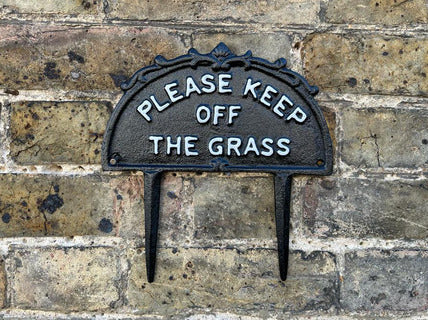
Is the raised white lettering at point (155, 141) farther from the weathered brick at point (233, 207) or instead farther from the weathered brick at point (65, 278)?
the weathered brick at point (65, 278)

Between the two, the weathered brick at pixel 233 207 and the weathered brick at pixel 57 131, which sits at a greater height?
the weathered brick at pixel 57 131

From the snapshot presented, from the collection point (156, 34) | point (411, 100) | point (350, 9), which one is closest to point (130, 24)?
point (156, 34)

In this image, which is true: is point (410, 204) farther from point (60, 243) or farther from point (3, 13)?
point (3, 13)

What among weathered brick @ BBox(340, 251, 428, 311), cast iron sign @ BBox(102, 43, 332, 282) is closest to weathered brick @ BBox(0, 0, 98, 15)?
cast iron sign @ BBox(102, 43, 332, 282)

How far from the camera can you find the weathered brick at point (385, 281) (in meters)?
0.88

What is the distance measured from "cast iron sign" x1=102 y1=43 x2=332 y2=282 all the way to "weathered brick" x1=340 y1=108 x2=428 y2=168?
69 millimetres

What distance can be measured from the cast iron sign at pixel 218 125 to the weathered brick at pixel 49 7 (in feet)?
0.58

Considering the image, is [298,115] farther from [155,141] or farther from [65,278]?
[65,278]

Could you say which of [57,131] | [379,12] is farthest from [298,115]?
[57,131]

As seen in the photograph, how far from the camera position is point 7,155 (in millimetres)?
879

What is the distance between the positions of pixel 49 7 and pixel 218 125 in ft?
1.38

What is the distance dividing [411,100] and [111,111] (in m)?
0.61

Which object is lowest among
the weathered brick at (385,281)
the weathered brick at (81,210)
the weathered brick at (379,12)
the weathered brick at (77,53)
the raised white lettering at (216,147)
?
the weathered brick at (385,281)

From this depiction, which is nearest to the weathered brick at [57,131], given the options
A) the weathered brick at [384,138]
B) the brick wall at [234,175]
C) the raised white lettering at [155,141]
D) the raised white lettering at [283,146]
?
the brick wall at [234,175]
